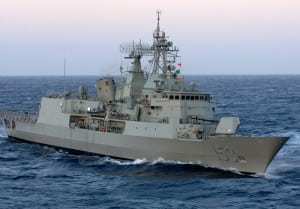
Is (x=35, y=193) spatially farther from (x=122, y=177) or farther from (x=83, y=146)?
(x=83, y=146)

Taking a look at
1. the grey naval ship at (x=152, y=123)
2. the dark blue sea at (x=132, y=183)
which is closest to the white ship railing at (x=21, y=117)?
the grey naval ship at (x=152, y=123)

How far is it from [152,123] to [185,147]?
2451 millimetres

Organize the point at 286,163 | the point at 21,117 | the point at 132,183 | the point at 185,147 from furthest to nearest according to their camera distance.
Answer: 1. the point at 21,117
2. the point at 286,163
3. the point at 185,147
4. the point at 132,183

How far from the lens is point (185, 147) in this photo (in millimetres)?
28078

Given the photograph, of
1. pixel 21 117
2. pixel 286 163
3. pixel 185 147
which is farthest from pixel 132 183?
pixel 21 117

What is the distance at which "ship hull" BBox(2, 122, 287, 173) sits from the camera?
26.1 m

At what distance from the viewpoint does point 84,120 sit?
33.9m

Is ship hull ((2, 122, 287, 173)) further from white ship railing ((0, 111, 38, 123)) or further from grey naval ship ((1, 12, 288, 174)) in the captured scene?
white ship railing ((0, 111, 38, 123))

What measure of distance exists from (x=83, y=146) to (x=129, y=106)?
13.9 ft

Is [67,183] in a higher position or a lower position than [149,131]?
lower

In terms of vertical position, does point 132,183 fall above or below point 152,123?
below

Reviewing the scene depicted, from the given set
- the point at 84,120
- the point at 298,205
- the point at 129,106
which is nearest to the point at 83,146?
the point at 84,120

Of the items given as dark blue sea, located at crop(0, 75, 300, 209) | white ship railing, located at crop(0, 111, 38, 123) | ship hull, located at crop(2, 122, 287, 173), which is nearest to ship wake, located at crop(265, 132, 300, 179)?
dark blue sea, located at crop(0, 75, 300, 209)

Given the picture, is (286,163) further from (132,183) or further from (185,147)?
(132,183)
